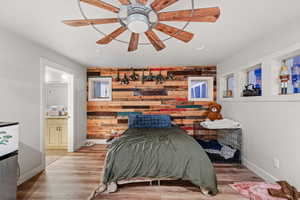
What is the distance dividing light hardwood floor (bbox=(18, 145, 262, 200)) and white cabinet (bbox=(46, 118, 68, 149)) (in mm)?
1043

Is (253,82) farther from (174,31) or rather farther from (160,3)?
(160,3)

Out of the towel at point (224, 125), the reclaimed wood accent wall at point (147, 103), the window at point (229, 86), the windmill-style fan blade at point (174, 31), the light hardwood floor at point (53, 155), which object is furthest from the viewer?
the reclaimed wood accent wall at point (147, 103)

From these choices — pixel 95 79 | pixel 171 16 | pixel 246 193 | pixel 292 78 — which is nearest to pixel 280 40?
pixel 292 78

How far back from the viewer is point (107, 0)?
1737 mm

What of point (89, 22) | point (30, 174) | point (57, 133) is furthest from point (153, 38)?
point (57, 133)

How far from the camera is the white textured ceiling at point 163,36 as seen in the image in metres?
1.83

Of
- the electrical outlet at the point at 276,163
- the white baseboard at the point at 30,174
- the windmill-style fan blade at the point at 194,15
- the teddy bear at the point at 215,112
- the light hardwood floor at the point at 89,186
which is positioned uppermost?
the windmill-style fan blade at the point at 194,15

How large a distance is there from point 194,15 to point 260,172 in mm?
2862

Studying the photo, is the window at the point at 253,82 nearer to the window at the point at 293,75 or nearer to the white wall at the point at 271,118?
the white wall at the point at 271,118

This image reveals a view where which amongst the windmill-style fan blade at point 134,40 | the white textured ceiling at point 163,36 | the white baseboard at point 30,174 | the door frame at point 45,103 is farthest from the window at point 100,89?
the windmill-style fan blade at point 134,40

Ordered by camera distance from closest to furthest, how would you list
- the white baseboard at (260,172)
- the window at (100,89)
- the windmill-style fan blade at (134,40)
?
1. the windmill-style fan blade at (134,40)
2. the white baseboard at (260,172)
3. the window at (100,89)

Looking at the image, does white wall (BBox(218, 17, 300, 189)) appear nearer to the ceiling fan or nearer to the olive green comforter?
the olive green comforter

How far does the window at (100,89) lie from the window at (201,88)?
2.43 meters

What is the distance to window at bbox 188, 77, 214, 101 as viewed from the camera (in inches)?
192
